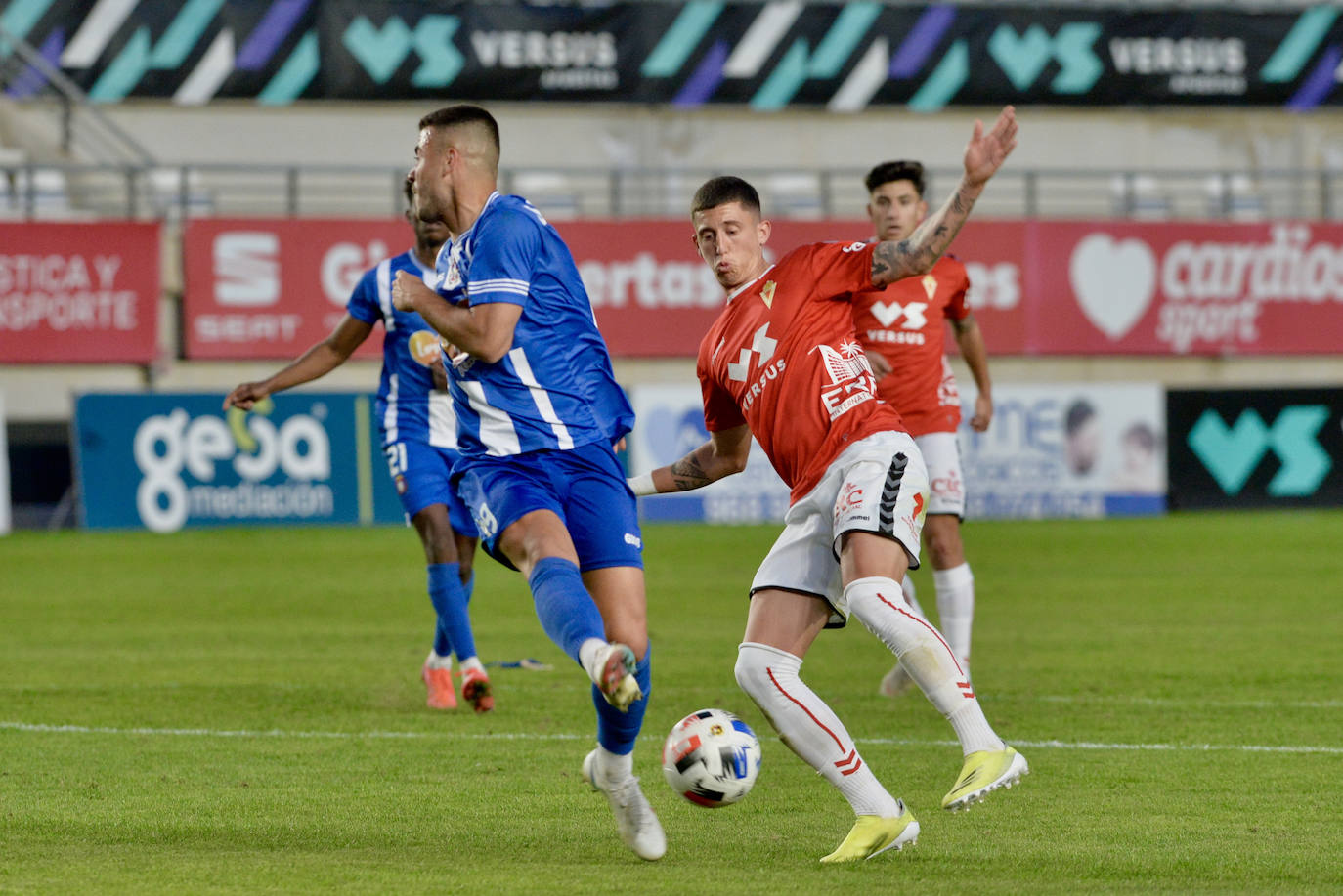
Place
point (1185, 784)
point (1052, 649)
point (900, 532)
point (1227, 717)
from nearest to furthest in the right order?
point (900, 532)
point (1185, 784)
point (1227, 717)
point (1052, 649)

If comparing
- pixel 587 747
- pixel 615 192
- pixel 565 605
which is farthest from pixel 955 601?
pixel 615 192

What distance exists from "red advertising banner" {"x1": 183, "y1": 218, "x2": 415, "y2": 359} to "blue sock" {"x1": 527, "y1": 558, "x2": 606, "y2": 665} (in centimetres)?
1884

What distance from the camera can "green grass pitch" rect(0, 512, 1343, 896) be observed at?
518cm

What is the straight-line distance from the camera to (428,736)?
25.5 ft

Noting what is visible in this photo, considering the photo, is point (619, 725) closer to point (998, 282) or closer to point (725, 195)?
point (725, 195)

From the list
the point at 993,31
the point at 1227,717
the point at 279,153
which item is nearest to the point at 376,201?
the point at 279,153

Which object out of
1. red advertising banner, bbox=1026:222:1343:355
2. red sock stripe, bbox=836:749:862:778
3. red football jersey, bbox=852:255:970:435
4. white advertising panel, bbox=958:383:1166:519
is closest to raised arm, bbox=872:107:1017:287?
red sock stripe, bbox=836:749:862:778

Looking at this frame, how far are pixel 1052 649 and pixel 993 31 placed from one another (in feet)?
73.1

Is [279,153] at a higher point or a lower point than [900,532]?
higher

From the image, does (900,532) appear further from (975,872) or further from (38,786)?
(38,786)

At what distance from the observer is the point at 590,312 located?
5.94 metres

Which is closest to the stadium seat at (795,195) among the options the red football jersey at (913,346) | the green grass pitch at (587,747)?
the green grass pitch at (587,747)

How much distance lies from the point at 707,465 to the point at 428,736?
2.22 meters

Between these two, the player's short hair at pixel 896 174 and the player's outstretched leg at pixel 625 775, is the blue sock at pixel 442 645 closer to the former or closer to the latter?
the player's short hair at pixel 896 174
